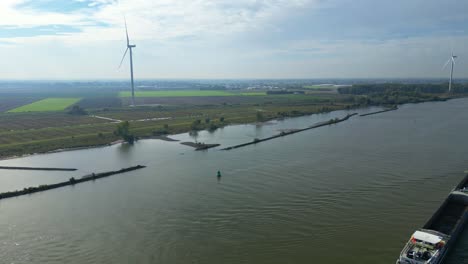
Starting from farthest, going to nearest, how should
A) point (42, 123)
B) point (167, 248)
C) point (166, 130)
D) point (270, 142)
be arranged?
point (42, 123) → point (166, 130) → point (270, 142) → point (167, 248)

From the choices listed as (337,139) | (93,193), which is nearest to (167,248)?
(93,193)

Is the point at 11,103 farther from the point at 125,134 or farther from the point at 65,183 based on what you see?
the point at 65,183

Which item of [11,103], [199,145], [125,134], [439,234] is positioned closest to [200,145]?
[199,145]

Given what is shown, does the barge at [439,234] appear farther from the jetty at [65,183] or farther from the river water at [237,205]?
the jetty at [65,183]

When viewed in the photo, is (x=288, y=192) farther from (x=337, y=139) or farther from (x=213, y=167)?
(x=337, y=139)

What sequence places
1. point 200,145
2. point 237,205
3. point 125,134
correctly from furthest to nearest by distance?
point 125,134 < point 200,145 < point 237,205

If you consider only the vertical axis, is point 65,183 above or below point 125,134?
below

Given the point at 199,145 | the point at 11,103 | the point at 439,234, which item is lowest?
the point at 439,234

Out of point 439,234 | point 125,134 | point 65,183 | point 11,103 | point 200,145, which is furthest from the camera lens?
point 11,103
